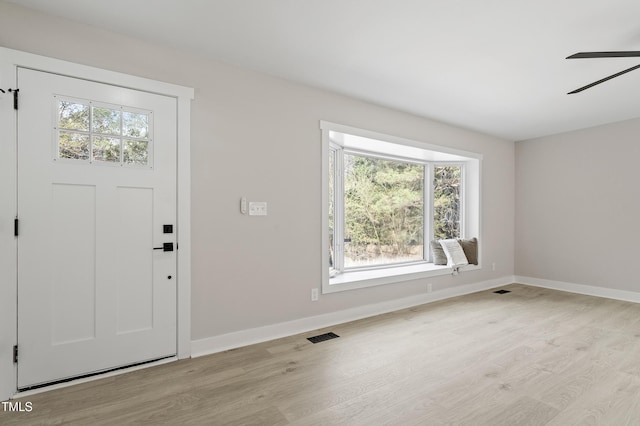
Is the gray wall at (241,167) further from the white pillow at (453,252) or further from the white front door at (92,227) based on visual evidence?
the white pillow at (453,252)

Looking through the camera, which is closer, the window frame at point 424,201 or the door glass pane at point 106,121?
the door glass pane at point 106,121

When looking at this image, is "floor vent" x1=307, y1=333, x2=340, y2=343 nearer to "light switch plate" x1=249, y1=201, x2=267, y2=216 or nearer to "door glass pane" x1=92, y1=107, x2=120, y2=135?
"light switch plate" x1=249, y1=201, x2=267, y2=216

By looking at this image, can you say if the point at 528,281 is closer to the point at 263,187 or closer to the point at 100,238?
the point at 263,187

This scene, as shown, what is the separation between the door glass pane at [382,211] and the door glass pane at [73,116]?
9.34 feet

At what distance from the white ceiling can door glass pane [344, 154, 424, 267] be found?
4.05 ft

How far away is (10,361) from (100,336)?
A: 47cm

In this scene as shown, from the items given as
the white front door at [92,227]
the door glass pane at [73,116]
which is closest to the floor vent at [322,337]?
the white front door at [92,227]

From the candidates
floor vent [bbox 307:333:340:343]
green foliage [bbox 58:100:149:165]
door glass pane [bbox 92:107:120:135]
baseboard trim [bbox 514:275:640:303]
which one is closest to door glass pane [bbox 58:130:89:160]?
green foliage [bbox 58:100:149:165]

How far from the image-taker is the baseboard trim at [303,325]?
2.66 meters

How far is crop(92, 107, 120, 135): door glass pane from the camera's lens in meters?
2.26

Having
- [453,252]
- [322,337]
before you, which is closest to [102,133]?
[322,337]

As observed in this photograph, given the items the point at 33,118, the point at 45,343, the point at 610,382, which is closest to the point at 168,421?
the point at 45,343

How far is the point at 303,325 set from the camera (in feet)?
10.4

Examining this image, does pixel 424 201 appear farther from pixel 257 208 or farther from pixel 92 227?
pixel 92 227
